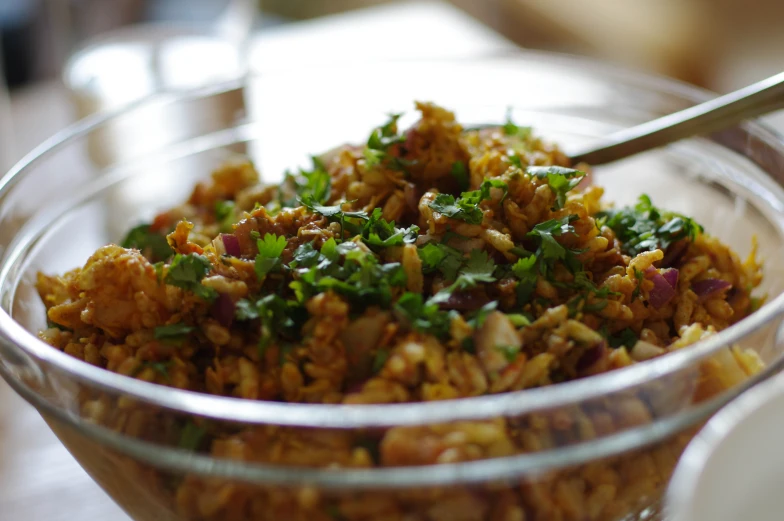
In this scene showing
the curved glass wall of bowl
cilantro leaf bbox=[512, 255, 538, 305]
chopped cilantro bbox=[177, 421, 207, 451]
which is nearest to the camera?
chopped cilantro bbox=[177, 421, 207, 451]

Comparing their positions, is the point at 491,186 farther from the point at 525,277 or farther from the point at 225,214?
the point at 225,214

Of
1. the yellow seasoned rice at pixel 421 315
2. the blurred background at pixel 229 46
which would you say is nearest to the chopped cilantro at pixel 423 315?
the yellow seasoned rice at pixel 421 315

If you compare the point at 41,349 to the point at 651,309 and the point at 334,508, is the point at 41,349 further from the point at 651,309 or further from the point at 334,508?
the point at 651,309

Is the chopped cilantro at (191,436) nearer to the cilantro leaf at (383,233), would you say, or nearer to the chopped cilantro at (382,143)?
the cilantro leaf at (383,233)

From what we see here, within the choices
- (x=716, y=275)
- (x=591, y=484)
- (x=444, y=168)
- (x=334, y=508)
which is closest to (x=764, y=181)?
(x=716, y=275)

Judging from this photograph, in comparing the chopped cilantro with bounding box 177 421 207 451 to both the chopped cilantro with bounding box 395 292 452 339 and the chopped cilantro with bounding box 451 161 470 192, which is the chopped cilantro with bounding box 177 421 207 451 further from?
the chopped cilantro with bounding box 451 161 470 192

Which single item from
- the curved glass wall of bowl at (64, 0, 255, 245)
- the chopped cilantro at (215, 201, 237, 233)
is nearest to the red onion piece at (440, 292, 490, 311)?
the chopped cilantro at (215, 201, 237, 233)

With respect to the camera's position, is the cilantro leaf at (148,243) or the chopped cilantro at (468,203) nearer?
the chopped cilantro at (468,203)
